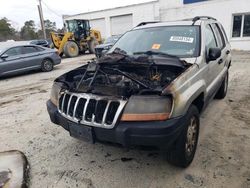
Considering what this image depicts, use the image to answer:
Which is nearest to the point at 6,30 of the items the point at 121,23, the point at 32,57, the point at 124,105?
the point at 121,23

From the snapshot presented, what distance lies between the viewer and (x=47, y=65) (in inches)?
446

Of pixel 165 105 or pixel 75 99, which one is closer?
pixel 165 105

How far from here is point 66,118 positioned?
9.52 feet

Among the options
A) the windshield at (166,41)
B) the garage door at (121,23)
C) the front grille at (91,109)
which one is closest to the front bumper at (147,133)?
the front grille at (91,109)

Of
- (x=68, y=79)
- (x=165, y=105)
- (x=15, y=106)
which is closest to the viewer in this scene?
(x=165, y=105)

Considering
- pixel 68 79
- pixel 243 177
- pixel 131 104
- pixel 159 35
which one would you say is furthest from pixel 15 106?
pixel 243 177

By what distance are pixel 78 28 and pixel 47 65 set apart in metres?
8.05

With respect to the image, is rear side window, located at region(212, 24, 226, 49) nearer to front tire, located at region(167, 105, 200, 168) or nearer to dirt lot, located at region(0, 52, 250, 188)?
dirt lot, located at region(0, 52, 250, 188)

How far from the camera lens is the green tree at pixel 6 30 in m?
46.0

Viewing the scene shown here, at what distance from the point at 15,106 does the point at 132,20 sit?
22512mm

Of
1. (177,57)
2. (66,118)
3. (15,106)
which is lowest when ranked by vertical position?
(15,106)

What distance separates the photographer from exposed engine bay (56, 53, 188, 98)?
263cm

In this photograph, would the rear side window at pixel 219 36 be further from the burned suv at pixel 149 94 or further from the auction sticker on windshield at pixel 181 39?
the auction sticker on windshield at pixel 181 39

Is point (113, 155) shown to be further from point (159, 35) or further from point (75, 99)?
point (159, 35)
